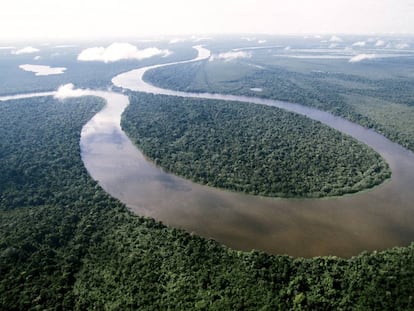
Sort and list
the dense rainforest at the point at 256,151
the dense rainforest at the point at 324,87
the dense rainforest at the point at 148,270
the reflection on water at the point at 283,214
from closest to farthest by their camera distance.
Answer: the dense rainforest at the point at 148,270, the reflection on water at the point at 283,214, the dense rainforest at the point at 256,151, the dense rainforest at the point at 324,87

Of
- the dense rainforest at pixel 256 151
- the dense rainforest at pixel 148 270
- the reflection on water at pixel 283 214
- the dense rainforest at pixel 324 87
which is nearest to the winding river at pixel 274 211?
the reflection on water at pixel 283 214

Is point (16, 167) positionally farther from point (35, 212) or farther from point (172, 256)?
point (172, 256)

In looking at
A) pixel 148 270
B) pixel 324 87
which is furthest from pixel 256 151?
pixel 324 87

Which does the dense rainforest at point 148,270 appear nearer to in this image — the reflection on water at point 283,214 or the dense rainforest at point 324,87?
the reflection on water at point 283,214

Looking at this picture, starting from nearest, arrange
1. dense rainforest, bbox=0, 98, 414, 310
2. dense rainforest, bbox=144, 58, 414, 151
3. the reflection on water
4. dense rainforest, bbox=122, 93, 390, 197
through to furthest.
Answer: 1. dense rainforest, bbox=0, 98, 414, 310
2. the reflection on water
3. dense rainforest, bbox=122, 93, 390, 197
4. dense rainforest, bbox=144, 58, 414, 151

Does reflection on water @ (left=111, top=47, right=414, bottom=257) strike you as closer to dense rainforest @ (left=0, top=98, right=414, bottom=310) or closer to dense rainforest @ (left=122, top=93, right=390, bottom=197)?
dense rainforest @ (left=122, top=93, right=390, bottom=197)

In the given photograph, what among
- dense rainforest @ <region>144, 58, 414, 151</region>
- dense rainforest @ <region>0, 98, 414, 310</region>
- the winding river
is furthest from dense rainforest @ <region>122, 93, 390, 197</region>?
dense rainforest @ <region>144, 58, 414, 151</region>

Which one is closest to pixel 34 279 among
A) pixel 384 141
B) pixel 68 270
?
pixel 68 270
